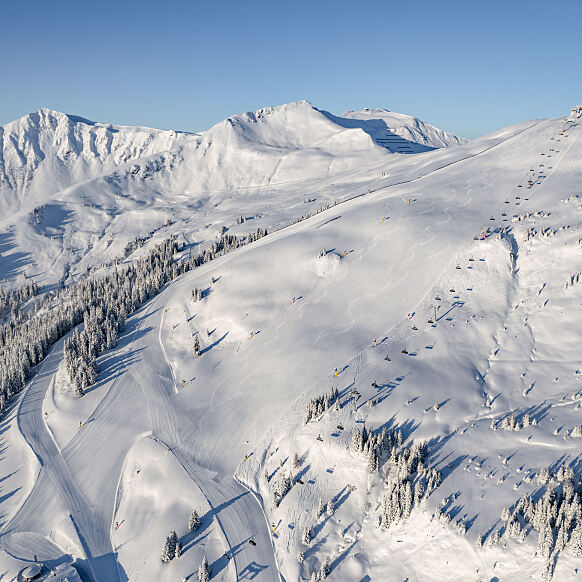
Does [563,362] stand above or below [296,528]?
above

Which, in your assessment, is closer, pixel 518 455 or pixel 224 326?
pixel 518 455

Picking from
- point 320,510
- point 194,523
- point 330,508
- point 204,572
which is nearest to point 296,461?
point 320,510

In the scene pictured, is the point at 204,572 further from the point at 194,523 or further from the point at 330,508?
the point at 330,508

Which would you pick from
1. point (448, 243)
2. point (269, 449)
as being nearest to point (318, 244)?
point (448, 243)

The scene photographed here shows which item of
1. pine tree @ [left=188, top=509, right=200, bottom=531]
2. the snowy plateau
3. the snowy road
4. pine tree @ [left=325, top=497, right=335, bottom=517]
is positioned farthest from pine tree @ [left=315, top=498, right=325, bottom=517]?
pine tree @ [left=188, top=509, right=200, bottom=531]

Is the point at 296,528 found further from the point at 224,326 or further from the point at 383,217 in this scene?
the point at 383,217

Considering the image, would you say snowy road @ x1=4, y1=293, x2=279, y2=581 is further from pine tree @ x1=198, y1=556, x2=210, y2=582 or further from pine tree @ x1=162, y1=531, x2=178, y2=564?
pine tree @ x1=162, y1=531, x2=178, y2=564

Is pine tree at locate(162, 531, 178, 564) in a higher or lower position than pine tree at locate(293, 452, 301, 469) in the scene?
lower

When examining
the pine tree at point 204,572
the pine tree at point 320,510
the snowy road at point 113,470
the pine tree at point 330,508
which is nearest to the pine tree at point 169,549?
the pine tree at point 204,572
